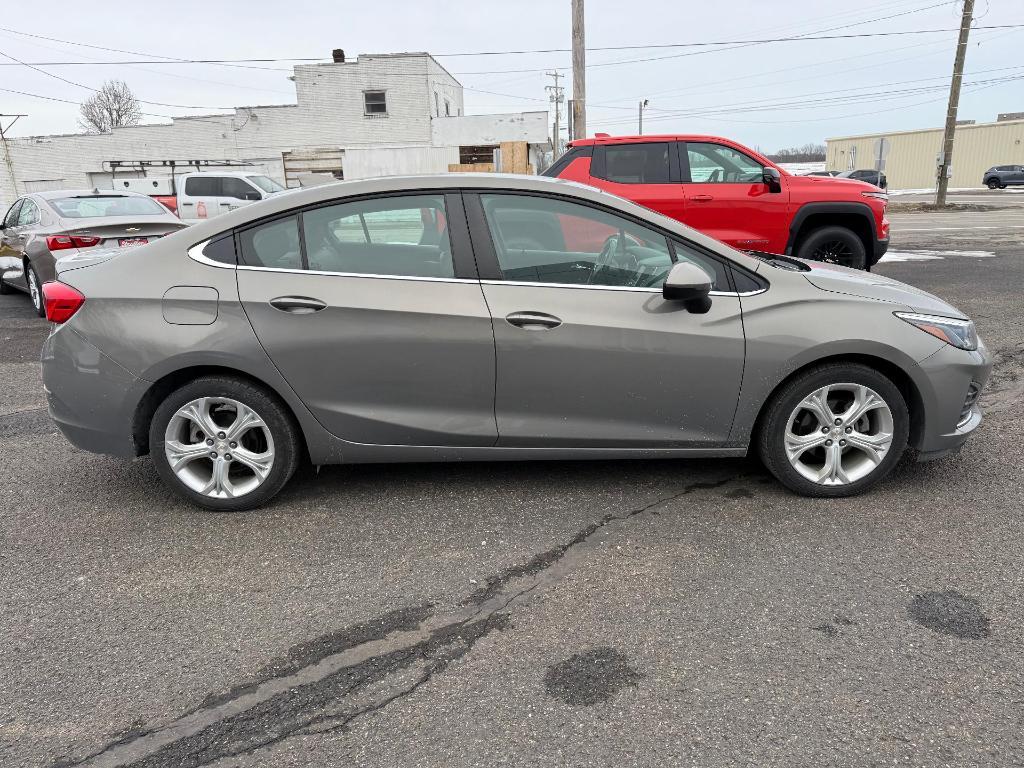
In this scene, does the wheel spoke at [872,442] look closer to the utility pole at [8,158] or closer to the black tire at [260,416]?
the black tire at [260,416]

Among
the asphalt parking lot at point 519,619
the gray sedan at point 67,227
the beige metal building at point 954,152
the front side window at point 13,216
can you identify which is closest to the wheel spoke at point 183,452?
the asphalt parking lot at point 519,619

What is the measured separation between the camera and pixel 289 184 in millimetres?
33094

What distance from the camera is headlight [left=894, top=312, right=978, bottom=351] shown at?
3.61 meters

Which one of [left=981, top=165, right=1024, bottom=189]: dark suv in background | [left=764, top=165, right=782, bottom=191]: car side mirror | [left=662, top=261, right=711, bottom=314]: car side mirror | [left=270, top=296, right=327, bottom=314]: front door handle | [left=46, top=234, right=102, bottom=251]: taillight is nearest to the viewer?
[left=662, top=261, right=711, bottom=314]: car side mirror

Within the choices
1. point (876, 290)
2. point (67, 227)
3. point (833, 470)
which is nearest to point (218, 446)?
point (833, 470)

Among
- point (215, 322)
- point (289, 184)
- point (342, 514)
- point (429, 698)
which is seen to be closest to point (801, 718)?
point (429, 698)

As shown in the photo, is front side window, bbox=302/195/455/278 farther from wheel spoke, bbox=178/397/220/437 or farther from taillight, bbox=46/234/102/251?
taillight, bbox=46/234/102/251

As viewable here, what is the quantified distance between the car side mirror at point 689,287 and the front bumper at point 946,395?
111 centimetres

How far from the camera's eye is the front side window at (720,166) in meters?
8.65

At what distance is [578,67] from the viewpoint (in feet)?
58.5

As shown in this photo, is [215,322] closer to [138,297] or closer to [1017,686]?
→ [138,297]

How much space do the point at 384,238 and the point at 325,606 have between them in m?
1.73

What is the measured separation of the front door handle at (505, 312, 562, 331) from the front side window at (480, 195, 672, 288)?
0.19 metres

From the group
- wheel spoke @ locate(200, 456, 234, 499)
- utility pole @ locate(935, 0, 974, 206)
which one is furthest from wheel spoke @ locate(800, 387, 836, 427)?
utility pole @ locate(935, 0, 974, 206)
